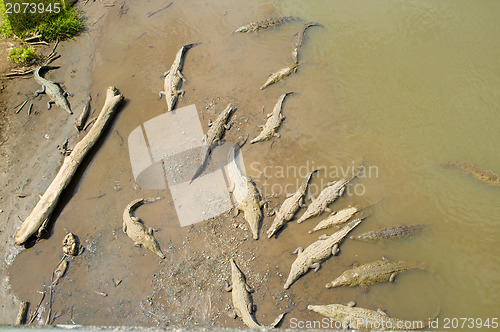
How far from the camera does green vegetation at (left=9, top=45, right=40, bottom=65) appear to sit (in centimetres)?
977

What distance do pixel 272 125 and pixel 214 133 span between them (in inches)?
61.2

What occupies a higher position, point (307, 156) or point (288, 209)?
point (307, 156)

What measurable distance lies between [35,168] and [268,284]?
6544mm

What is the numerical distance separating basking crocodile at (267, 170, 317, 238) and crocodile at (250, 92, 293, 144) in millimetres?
1690

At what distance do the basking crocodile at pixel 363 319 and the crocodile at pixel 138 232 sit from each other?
358 centimetres

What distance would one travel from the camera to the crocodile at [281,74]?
923 cm

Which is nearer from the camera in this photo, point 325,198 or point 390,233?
point 390,233

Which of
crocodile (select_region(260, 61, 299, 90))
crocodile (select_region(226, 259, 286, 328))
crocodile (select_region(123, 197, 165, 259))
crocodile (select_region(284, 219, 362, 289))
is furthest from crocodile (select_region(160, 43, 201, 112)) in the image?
crocodile (select_region(284, 219, 362, 289))

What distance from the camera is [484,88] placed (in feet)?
27.9

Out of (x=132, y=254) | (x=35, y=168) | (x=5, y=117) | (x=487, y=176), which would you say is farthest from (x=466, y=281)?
(x=5, y=117)

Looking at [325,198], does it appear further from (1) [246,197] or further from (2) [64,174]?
(2) [64,174]

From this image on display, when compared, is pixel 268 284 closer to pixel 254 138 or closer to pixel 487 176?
pixel 254 138

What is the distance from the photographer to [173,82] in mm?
9281

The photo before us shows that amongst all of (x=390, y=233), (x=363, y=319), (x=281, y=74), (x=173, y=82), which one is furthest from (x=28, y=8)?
(x=363, y=319)
